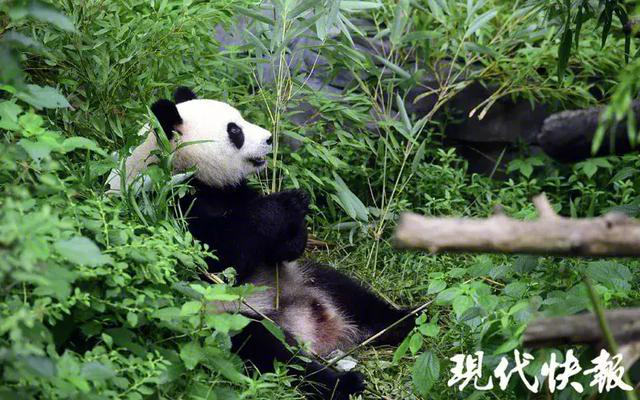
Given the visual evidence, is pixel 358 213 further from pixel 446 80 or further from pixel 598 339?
pixel 598 339

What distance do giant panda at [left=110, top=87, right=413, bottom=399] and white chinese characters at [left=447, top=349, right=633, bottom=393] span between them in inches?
21.0

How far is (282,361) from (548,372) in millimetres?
1064

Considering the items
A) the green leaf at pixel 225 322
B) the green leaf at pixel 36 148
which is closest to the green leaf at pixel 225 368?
the green leaf at pixel 225 322

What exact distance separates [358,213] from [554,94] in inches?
59.2

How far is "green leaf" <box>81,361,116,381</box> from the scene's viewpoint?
7.34 feet

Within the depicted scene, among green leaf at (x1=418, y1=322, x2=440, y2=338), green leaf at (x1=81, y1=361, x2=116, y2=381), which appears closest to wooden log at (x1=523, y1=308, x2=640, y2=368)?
green leaf at (x1=418, y1=322, x2=440, y2=338)

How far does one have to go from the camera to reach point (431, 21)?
222 inches

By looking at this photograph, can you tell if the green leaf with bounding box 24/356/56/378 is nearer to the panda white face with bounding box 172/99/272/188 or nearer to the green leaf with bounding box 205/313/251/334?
the green leaf with bounding box 205/313/251/334

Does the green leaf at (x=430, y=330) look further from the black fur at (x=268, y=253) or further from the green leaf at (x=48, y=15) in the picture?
the green leaf at (x=48, y=15)

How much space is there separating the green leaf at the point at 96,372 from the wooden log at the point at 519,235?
872 mm

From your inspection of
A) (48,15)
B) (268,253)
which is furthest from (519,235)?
(268,253)

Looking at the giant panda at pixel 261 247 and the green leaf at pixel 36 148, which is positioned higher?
the green leaf at pixel 36 148

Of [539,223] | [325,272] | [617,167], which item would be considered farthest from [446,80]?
[539,223]

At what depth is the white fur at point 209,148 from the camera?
12.5 ft
